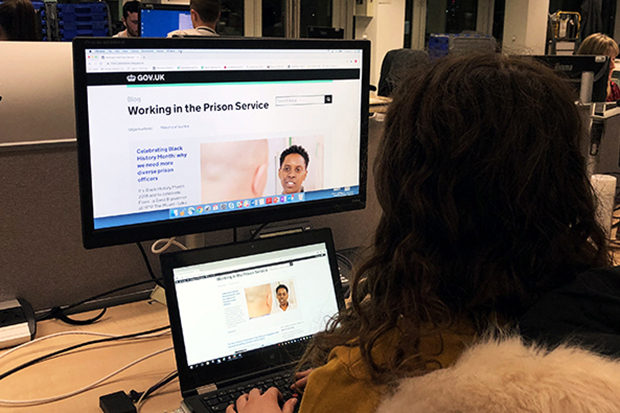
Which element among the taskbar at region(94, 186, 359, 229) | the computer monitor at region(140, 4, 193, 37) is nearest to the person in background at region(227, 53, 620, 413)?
the taskbar at region(94, 186, 359, 229)

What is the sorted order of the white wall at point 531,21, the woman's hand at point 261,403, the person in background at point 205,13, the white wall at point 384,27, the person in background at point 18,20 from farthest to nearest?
the white wall at point 531,21, the white wall at point 384,27, the person in background at point 205,13, the person in background at point 18,20, the woman's hand at point 261,403

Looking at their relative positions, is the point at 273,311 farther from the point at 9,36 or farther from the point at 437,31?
the point at 437,31

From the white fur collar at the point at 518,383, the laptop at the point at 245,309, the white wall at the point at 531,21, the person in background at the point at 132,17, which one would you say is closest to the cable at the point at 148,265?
the laptop at the point at 245,309

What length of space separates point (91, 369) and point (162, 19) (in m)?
3.45

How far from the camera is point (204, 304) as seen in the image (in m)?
0.90

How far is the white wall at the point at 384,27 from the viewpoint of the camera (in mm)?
7203

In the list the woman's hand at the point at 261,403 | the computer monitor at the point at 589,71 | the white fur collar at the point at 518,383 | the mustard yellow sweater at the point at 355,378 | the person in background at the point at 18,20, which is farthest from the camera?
the person in background at the point at 18,20

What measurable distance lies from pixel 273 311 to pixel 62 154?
0.48 meters

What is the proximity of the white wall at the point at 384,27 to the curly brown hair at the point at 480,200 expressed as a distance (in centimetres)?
665

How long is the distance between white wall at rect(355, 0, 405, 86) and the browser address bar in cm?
624

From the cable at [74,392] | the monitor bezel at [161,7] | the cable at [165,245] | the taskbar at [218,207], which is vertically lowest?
the cable at [74,392]

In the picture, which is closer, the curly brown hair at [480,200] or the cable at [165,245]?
the curly brown hair at [480,200]

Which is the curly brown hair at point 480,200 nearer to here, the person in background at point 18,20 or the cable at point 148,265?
the cable at point 148,265

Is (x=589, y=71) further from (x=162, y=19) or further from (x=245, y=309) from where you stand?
(x=162, y=19)
